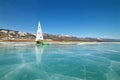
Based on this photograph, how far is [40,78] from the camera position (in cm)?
578

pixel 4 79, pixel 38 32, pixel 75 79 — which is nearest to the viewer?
pixel 4 79

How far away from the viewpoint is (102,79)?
5.77 metres

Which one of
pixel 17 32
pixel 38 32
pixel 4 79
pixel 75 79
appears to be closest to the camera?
pixel 4 79

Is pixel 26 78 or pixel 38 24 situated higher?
pixel 38 24

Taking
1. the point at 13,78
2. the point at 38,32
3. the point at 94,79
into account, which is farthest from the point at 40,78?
the point at 38,32

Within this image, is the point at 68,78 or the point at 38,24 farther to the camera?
the point at 38,24

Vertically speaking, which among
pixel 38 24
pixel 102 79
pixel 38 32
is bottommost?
pixel 102 79

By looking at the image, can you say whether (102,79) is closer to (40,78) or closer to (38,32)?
(40,78)

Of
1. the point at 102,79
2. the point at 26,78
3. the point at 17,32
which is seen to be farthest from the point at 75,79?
the point at 17,32

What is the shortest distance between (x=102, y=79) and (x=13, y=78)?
4.28 metres

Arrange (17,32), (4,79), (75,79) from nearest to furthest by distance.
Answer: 1. (4,79)
2. (75,79)
3. (17,32)

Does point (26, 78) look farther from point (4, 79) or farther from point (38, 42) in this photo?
point (38, 42)

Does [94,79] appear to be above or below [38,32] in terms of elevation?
below

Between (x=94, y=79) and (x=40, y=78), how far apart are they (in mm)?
2611
